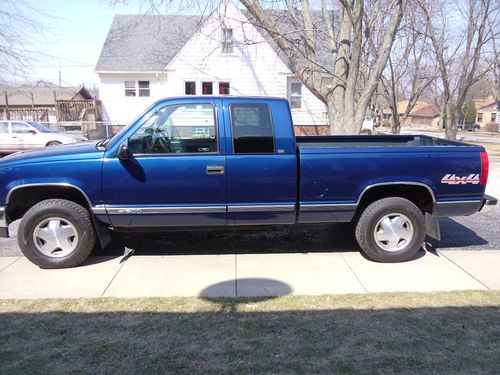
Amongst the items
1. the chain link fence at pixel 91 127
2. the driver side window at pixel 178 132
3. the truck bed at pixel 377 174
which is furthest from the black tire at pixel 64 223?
the chain link fence at pixel 91 127

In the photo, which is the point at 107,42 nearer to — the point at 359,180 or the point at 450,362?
the point at 359,180

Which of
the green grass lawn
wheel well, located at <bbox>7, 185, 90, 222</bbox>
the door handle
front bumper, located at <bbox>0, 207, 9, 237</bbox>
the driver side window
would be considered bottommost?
the green grass lawn

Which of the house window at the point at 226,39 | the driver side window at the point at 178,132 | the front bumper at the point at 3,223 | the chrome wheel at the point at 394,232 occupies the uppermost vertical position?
the house window at the point at 226,39

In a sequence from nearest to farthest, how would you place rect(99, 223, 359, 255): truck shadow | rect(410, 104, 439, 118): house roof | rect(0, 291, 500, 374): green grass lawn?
1. rect(0, 291, 500, 374): green grass lawn
2. rect(99, 223, 359, 255): truck shadow
3. rect(410, 104, 439, 118): house roof

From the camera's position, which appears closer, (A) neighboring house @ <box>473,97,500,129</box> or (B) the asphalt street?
(B) the asphalt street

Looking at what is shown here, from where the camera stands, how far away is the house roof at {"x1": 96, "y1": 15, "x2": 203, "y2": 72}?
23.1 metres

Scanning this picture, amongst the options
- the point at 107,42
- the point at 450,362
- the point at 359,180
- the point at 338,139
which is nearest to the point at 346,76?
the point at 338,139

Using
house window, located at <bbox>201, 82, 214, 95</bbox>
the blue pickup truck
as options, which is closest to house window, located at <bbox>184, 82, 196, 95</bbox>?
house window, located at <bbox>201, 82, 214, 95</bbox>

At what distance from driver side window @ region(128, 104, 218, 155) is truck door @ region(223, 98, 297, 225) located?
216 mm

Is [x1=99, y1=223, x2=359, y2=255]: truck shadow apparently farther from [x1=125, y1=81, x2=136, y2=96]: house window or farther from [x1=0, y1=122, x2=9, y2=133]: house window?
[x1=125, y1=81, x2=136, y2=96]: house window

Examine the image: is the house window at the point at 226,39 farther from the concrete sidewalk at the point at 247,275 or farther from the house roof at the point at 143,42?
the concrete sidewalk at the point at 247,275

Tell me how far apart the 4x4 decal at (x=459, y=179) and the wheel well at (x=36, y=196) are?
4.14 metres

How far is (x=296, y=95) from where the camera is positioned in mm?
22656

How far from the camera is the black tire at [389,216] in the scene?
4996 mm
